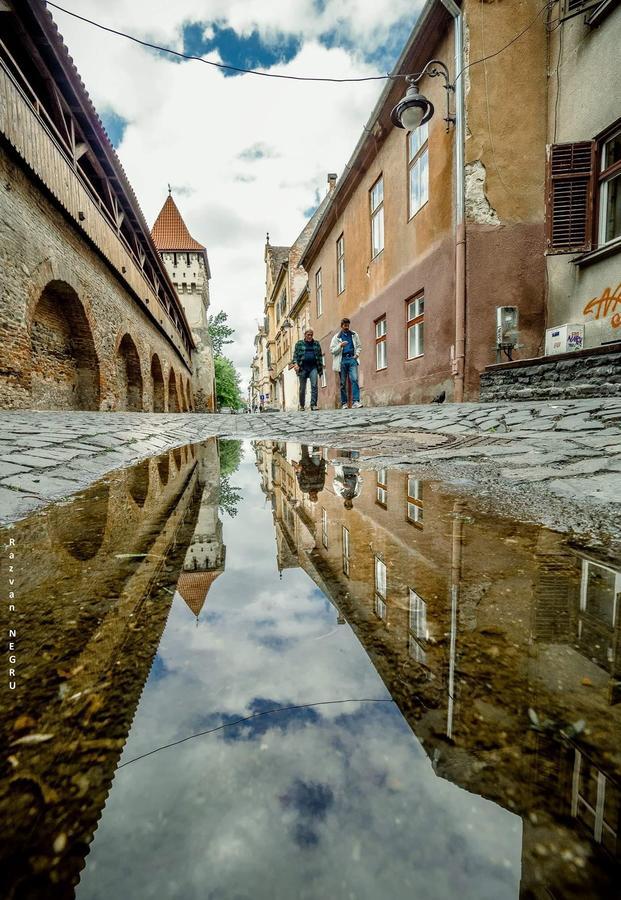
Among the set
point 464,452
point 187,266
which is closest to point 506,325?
point 464,452

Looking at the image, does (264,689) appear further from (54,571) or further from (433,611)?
(54,571)

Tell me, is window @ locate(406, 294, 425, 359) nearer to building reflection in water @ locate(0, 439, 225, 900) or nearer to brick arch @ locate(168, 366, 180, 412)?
building reflection in water @ locate(0, 439, 225, 900)

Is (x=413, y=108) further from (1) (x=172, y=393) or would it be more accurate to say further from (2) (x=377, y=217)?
(1) (x=172, y=393)

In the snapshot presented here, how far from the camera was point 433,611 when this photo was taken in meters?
0.99

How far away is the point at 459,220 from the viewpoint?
7.57m

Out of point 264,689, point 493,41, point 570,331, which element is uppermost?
point 493,41

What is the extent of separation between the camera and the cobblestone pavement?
2.19 meters

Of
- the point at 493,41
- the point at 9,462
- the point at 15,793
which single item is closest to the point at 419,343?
the point at 493,41

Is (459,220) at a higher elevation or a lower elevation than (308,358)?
higher

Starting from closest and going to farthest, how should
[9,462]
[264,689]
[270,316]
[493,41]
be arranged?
1. [264,689]
2. [9,462]
3. [493,41]
4. [270,316]

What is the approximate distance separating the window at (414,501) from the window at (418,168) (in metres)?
7.92

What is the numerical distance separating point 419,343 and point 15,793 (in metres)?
9.67

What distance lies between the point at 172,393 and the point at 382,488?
20.1m

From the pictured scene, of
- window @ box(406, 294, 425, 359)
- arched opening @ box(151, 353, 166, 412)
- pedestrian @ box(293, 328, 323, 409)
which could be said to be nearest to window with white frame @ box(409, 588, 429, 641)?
window @ box(406, 294, 425, 359)
